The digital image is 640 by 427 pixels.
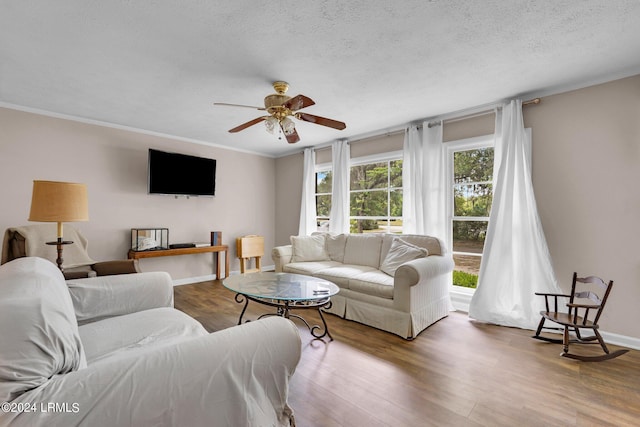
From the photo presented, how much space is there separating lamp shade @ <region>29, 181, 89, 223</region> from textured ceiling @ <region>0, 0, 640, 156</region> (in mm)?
1059

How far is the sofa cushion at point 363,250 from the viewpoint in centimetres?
378

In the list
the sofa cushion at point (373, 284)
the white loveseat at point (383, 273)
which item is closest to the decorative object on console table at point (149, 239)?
the white loveseat at point (383, 273)

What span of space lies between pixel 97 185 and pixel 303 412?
4018mm

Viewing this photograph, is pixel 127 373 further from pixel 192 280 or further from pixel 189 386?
pixel 192 280

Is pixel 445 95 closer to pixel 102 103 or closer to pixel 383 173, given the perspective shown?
pixel 383 173

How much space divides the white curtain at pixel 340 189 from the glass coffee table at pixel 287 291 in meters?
1.86

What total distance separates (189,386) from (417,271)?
2.22 meters

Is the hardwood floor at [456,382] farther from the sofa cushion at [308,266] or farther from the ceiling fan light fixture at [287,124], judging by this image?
the ceiling fan light fixture at [287,124]

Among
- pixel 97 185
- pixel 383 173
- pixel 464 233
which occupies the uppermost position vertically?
pixel 383 173

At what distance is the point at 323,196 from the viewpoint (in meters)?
5.42

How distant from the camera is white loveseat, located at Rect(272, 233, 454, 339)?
2768 mm

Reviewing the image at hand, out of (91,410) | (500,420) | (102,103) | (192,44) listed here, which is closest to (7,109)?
(102,103)

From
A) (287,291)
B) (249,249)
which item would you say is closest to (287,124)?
(287,291)

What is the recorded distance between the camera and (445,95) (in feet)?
10.2
